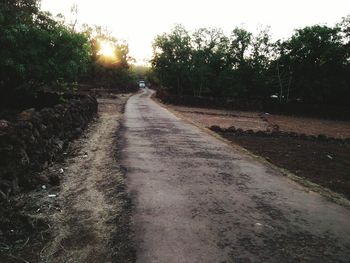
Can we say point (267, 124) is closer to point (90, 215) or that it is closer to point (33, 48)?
point (33, 48)

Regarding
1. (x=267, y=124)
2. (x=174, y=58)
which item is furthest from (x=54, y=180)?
(x=174, y=58)

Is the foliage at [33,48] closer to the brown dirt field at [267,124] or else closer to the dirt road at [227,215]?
the brown dirt field at [267,124]

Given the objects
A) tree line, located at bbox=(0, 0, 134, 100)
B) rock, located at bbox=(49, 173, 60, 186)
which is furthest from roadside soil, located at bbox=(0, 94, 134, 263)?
tree line, located at bbox=(0, 0, 134, 100)

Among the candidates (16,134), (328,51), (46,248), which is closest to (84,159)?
(16,134)

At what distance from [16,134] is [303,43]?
39614mm

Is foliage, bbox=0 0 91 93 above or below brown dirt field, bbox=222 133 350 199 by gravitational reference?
above

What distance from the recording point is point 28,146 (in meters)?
7.89

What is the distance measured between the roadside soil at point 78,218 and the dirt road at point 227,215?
28cm

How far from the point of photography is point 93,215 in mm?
5707

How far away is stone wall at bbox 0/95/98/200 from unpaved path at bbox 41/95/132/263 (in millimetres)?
604

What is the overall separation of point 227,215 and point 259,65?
44.5m

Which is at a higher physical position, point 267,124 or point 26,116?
point 26,116

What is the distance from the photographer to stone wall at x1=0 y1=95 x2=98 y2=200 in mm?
6672

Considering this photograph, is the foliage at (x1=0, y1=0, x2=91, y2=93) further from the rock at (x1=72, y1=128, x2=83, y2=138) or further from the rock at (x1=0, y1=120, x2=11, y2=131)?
the rock at (x1=0, y1=120, x2=11, y2=131)
